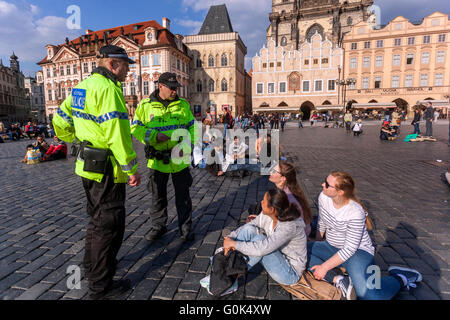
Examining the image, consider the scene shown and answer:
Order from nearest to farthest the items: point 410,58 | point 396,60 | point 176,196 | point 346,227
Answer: point 346,227 < point 176,196 < point 410,58 < point 396,60

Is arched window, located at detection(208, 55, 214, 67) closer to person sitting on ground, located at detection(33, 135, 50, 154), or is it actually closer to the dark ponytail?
person sitting on ground, located at detection(33, 135, 50, 154)

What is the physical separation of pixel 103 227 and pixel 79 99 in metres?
1.04

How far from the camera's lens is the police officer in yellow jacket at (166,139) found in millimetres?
3115

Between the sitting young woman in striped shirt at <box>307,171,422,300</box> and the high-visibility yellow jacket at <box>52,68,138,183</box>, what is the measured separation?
1.82 m

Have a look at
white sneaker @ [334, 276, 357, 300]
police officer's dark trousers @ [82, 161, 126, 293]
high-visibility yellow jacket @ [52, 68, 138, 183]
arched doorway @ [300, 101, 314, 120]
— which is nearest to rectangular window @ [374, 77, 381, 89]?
arched doorway @ [300, 101, 314, 120]

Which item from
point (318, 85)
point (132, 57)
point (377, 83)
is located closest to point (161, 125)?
point (132, 57)

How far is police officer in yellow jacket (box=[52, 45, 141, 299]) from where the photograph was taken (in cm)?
209

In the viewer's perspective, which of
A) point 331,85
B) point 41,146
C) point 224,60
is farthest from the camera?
point 224,60

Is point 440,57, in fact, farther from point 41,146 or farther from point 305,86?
point 41,146

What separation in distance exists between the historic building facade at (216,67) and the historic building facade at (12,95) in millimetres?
53659

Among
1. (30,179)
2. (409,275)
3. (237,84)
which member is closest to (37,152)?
(30,179)

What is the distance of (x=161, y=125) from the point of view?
3121 millimetres

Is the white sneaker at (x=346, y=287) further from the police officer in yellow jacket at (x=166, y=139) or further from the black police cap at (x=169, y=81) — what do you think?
the black police cap at (x=169, y=81)

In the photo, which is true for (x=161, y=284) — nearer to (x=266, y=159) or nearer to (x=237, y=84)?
(x=266, y=159)
